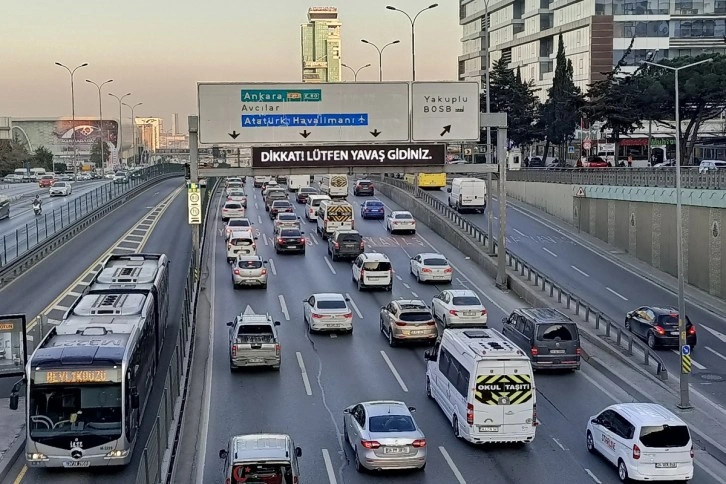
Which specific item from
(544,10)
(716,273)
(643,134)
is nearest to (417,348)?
(716,273)

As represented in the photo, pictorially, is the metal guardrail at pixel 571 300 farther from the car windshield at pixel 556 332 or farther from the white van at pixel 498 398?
the white van at pixel 498 398

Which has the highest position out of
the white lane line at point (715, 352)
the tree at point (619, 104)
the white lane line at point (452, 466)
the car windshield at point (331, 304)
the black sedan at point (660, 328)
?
the tree at point (619, 104)

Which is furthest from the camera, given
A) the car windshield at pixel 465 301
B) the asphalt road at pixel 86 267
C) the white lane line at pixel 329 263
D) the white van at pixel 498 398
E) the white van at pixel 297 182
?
the white van at pixel 297 182

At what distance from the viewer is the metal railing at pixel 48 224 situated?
48906mm

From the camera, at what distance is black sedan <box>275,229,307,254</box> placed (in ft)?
175

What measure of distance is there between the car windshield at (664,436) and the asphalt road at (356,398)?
4.65ft

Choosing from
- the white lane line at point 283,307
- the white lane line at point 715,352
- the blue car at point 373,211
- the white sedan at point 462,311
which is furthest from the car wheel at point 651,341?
the blue car at point 373,211

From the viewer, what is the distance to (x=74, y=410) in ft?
65.3

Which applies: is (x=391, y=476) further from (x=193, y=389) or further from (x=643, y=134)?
(x=643, y=134)

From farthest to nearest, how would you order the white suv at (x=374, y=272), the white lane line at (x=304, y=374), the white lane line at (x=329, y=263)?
the white lane line at (x=329, y=263) < the white suv at (x=374, y=272) < the white lane line at (x=304, y=374)

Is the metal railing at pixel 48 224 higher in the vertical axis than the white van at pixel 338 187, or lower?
lower

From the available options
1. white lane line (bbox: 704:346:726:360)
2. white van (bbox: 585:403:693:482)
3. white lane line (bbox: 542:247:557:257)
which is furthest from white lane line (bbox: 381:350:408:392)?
white lane line (bbox: 542:247:557:257)

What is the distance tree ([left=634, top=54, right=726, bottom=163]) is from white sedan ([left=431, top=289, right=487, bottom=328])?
46.9 m

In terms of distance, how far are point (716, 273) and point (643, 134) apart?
70909mm
